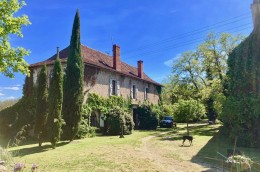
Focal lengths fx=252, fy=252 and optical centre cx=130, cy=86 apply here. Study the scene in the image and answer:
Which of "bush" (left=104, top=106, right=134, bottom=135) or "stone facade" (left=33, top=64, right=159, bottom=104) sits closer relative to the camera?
"bush" (left=104, top=106, right=134, bottom=135)

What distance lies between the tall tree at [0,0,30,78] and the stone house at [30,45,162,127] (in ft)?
23.2

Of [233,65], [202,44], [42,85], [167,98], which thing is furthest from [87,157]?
[167,98]

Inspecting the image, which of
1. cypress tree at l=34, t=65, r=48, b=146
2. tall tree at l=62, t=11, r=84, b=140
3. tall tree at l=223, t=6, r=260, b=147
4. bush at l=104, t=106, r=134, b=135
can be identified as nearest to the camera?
tall tree at l=223, t=6, r=260, b=147

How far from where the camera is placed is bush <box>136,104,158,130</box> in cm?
3078

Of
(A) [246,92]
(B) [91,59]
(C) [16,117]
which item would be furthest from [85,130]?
(A) [246,92]

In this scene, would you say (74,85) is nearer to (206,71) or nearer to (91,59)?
(91,59)

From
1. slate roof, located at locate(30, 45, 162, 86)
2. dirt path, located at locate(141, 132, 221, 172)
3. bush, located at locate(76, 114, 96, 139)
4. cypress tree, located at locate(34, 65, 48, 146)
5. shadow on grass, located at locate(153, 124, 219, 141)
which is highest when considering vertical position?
slate roof, located at locate(30, 45, 162, 86)

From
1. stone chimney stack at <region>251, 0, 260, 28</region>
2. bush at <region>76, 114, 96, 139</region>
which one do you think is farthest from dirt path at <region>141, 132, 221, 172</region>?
stone chimney stack at <region>251, 0, 260, 28</region>

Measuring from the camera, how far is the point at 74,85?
64.8 feet

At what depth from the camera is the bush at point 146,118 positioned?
3078 centimetres

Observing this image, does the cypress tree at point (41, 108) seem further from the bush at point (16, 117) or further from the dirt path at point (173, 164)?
the dirt path at point (173, 164)

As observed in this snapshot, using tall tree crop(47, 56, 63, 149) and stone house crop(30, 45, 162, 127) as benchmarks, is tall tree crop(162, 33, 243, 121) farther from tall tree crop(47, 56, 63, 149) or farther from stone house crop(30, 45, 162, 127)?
tall tree crop(47, 56, 63, 149)

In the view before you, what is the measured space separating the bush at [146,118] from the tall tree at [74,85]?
12.7 m

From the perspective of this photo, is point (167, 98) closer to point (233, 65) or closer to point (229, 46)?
point (229, 46)
